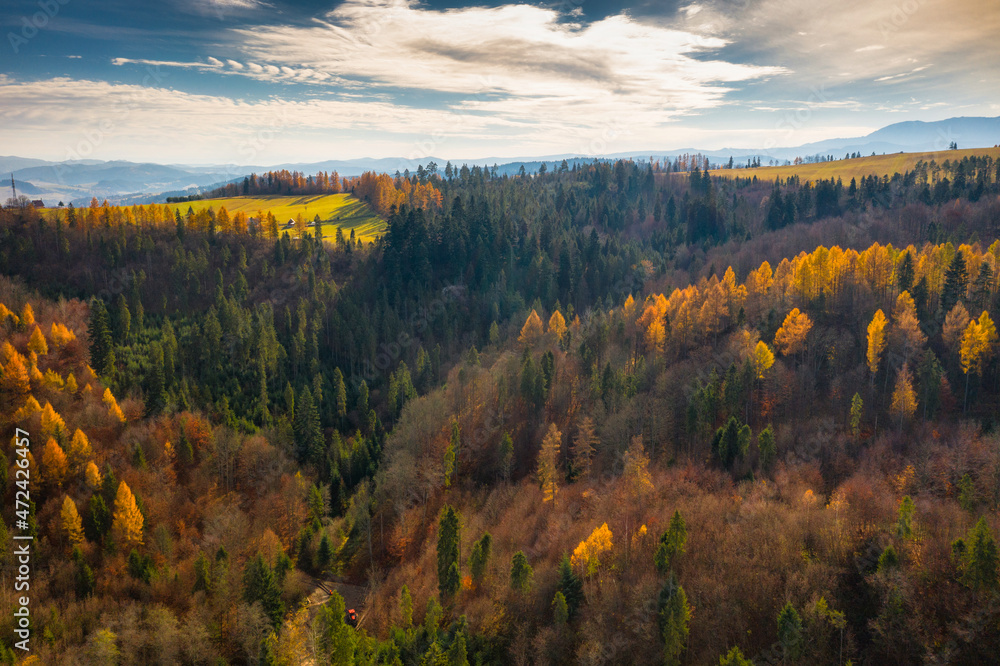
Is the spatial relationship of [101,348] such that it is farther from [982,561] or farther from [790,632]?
[982,561]

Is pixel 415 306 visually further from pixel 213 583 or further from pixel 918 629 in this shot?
pixel 918 629

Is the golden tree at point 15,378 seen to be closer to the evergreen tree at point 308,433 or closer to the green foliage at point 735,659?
the evergreen tree at point 308,433

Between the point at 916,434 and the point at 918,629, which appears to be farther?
the point at 916,434

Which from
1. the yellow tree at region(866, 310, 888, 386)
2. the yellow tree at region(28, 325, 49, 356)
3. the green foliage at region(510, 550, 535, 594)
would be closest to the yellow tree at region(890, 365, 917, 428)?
the yellow tree at region(866, 310, 888, 386)

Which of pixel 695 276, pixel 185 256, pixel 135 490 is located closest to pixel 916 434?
pixel 695 276

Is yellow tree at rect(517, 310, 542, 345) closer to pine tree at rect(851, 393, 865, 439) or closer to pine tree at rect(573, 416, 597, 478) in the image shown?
pine tree at rect(573, 416, 597, 478)

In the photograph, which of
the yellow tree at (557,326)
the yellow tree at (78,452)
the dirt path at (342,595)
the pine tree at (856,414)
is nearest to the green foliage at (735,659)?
the dirt path at (342,595)
